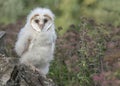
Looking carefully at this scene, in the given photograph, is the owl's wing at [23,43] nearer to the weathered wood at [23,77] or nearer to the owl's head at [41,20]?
the owl's head at [41,20]

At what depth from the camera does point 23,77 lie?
5469 mm

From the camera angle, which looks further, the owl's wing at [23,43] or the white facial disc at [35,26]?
the owl's wing at [23,43]

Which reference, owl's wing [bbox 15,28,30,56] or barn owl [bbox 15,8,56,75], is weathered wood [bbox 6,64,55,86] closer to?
barn owl [bbox 15,8,56,75]

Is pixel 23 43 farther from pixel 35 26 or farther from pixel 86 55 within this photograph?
pixel 86 55

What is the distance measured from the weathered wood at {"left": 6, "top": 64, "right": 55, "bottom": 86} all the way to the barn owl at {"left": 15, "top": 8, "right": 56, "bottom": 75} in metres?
0.52

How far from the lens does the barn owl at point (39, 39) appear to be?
6.14 metres

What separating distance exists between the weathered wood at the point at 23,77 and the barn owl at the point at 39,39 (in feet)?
1.72

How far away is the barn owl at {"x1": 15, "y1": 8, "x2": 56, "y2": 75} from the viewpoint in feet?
20.1

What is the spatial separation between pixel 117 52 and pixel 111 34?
1038 millimetres

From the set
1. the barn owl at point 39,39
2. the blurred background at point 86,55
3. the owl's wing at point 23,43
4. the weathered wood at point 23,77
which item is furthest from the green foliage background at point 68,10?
the weathered wood at point 23,77

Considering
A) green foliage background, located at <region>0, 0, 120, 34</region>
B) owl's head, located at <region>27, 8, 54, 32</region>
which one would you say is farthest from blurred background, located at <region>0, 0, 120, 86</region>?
green foliage background, located at <region>0, 0, 120, 34</region>

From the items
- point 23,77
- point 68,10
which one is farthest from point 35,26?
point 68,10

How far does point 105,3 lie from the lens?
11.5 m

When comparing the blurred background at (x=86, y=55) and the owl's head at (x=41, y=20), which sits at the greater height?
the owl's head at (x=41, y=20)
